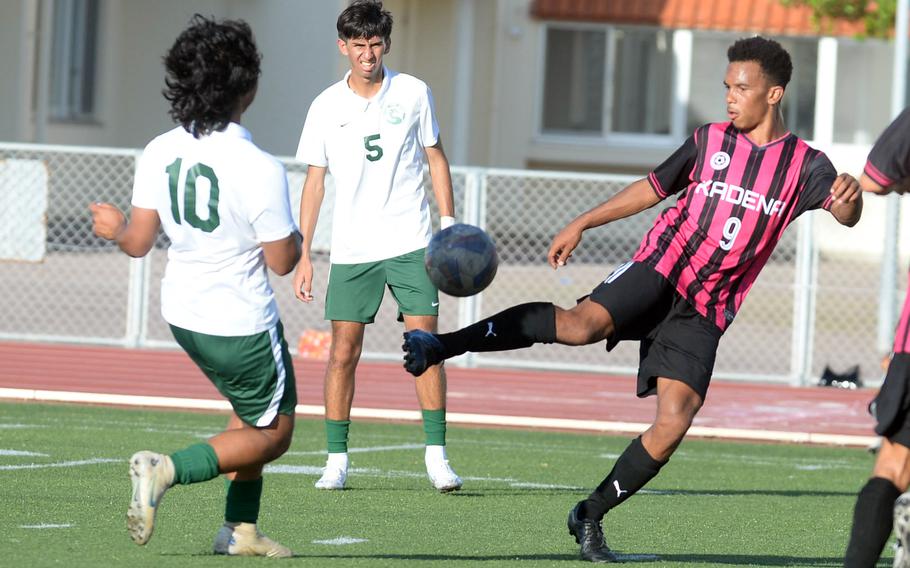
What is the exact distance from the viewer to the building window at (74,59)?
2267cm

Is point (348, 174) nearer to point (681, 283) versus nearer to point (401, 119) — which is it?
point (401, 119)

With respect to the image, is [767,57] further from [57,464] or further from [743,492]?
[57,464]

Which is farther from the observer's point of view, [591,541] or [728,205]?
[728,205]

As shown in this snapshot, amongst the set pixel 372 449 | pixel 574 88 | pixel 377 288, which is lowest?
pixel 372 449

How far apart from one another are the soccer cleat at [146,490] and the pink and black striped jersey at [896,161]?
242 cm

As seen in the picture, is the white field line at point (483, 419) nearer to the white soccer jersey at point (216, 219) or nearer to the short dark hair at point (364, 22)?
the short dark hair at point (364, 22)

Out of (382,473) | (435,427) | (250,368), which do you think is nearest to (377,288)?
(435,427)

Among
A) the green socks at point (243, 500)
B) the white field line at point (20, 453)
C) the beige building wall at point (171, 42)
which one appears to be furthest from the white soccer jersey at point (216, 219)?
the beige building wall at point (171, 42)

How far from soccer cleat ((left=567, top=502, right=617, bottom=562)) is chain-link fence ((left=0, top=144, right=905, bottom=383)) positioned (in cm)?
907

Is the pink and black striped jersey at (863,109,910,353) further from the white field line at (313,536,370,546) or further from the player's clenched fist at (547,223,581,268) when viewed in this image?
the white field line at (313,536,370,546)

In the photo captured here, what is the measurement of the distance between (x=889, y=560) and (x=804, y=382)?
9175 millimetres

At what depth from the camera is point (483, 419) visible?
12414 millimetres

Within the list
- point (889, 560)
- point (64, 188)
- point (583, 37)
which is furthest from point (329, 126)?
point (583, 37)

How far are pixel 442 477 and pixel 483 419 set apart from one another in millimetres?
4126
